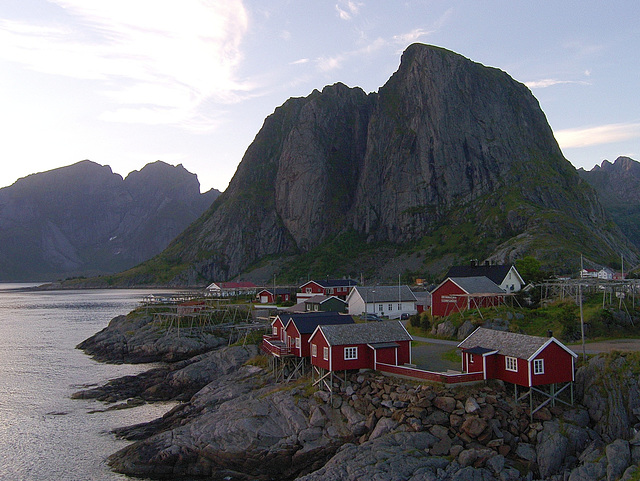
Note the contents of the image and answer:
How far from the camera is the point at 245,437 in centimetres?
3180

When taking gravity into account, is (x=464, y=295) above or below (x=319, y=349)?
above

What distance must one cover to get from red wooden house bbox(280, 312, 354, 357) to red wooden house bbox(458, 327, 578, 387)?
13.5 metres

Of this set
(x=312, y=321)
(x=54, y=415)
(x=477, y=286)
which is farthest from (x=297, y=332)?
(x=477, y=286)

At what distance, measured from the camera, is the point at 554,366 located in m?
30.8

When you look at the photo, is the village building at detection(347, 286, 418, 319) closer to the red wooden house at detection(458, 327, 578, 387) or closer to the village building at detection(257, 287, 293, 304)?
the village building at detection(257, 287, 293, 304)

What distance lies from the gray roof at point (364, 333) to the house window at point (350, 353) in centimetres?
45

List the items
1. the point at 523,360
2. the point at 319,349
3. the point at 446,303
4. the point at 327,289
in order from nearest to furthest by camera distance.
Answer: the point at 523,360 < the point at 319,349 < the point at 446,303 < the point at 327,289

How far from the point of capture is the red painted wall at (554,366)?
30297 millimetres

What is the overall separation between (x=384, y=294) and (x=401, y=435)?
42880 mm

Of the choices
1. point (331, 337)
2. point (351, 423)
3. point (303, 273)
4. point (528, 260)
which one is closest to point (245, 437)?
point (351, 423)

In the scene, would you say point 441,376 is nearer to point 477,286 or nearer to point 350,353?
point 350,353

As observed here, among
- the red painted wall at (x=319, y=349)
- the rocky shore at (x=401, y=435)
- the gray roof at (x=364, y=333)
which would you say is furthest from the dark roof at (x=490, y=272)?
the red painted wall at (x=319, y=349)

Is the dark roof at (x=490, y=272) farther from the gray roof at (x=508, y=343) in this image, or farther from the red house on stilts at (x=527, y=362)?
the red house on stilts at (x=527, y=362)

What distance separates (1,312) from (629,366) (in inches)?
6034
